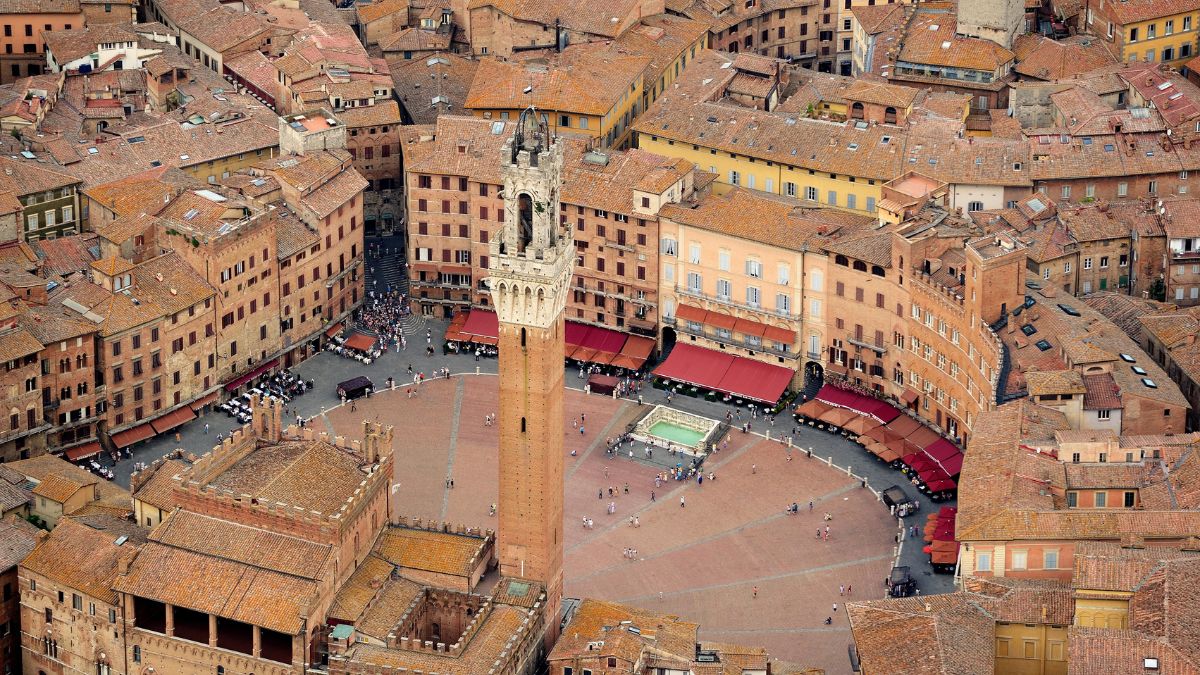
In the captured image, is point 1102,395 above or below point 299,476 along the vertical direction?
above

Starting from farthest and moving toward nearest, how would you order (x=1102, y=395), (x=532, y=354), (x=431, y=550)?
1. (x=1102, y=395)
2. (x=431, y=550)
3. (x=532, y=354)

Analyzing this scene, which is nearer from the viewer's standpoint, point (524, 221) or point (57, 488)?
point (524, 221)

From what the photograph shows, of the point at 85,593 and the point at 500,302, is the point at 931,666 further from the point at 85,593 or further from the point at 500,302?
the point at 85,593

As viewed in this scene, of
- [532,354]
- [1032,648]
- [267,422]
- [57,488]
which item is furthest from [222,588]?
[1032,648]

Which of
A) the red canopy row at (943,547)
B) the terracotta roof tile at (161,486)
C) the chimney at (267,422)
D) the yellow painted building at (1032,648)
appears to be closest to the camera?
the yellow painted building at (1032,648)

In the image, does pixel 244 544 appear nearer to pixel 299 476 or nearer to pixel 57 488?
pixel 299 476

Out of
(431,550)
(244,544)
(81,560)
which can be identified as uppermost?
(244,544)

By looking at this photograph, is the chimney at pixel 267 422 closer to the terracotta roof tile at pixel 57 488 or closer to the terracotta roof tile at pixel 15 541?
the terracotta roof tile at pixel 57 488

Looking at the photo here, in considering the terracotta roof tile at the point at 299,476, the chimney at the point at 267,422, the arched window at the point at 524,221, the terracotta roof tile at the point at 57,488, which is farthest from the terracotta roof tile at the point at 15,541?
the arched window at the point at 524,221
